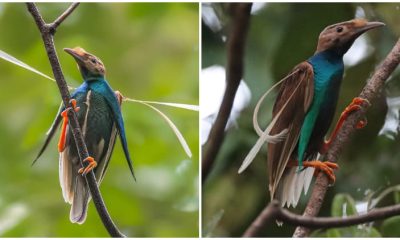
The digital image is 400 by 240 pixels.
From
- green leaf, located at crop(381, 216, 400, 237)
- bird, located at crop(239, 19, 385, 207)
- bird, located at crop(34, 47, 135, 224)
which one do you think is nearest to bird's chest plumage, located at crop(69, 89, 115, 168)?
bird, located at crop(34, 47, 135, 224)

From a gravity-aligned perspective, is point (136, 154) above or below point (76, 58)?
below

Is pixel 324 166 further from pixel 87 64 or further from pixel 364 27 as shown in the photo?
pixel 87 64

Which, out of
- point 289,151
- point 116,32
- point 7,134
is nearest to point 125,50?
point 116,32

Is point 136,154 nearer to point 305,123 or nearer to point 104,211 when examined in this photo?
point 104,211

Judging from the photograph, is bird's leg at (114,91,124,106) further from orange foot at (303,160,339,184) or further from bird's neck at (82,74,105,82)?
Answer: orange foot at (303,160,339,184)

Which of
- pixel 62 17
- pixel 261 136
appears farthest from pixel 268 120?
pixel 62 17
